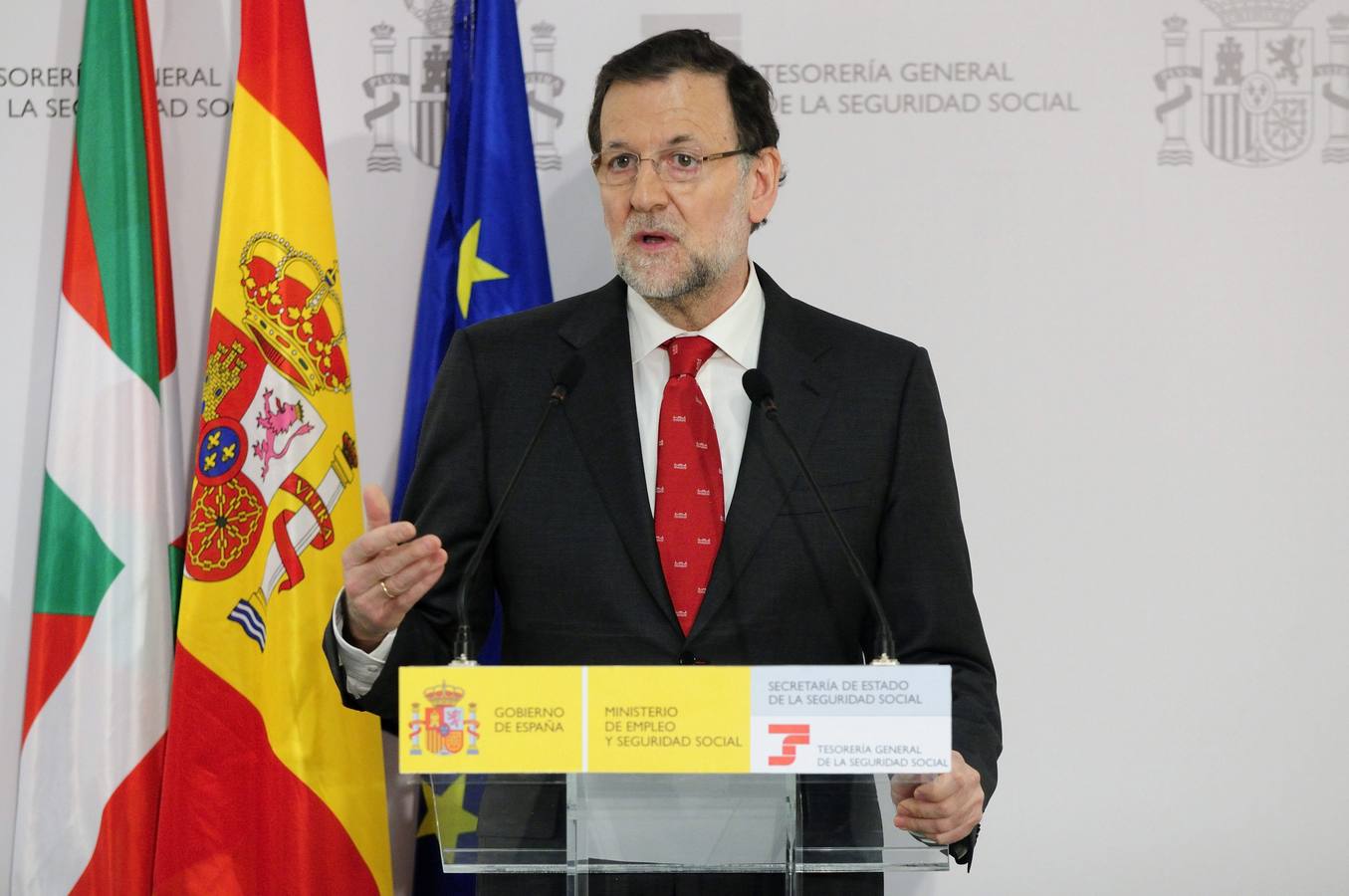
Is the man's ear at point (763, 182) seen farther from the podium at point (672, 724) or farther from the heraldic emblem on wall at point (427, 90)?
the podium at point (672, 724)

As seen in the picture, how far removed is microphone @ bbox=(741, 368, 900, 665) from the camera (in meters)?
1.75

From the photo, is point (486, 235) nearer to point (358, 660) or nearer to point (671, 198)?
point (671, 198)

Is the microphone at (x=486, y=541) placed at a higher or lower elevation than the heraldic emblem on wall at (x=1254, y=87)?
lower

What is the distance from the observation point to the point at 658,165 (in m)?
2.44

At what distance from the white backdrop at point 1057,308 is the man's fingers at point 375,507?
1.63 metres

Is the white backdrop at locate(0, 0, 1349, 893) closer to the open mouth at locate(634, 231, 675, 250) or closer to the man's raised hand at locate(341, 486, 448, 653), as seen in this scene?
the open mouth at locate(634, 231, 675, 250)

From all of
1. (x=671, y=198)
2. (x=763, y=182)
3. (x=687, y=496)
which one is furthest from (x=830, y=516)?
(x=763, y=182)

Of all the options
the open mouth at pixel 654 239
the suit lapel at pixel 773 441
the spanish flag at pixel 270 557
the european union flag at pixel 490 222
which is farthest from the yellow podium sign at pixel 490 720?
the european union flag at pixel 490 222

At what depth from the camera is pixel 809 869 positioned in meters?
1.65

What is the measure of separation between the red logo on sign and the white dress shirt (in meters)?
0.74

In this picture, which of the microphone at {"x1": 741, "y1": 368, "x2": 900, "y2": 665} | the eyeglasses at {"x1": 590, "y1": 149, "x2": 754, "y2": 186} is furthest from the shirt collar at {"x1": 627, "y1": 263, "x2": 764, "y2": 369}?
the microphone at {"x1": 741, "y1": 368, "x2": 900, "y2": 665}

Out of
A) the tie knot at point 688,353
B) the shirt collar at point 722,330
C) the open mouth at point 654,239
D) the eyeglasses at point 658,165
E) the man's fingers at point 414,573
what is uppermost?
the eyeglasses at point 658,165

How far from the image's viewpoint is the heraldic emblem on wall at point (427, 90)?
3395 millimetres

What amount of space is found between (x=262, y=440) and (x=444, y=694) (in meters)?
1.66
